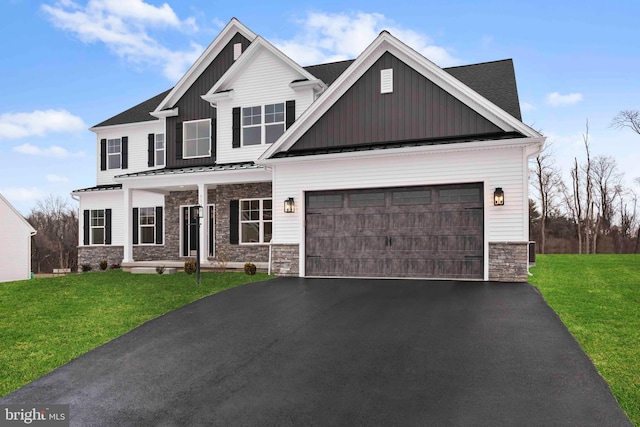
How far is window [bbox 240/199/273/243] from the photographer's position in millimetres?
16625

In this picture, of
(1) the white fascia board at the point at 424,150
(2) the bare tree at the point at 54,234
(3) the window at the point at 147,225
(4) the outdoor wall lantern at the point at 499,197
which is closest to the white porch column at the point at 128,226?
(3) the window at the point at 147,225

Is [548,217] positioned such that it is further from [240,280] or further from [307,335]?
[307,335]

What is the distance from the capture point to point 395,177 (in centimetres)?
1209

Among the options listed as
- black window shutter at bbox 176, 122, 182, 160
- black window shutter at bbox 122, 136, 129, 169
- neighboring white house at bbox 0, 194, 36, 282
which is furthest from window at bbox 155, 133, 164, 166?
neighboring white house at bbox 0, 194, 36, 282

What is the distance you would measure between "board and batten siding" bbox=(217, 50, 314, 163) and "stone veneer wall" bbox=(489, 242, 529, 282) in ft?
27.5

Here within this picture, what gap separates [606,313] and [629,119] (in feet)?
59.2

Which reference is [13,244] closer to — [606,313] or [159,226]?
[159,226]

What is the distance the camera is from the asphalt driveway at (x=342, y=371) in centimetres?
423

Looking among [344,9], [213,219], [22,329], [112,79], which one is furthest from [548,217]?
[22,329]

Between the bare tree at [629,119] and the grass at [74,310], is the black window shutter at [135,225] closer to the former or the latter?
the grass at [74,310]

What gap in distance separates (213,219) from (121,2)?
11.3 m

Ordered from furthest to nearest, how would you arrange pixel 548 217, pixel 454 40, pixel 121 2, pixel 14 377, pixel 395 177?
1. pixel 548 217
2. pixel 121 2
3. pixel 454 40
4. pixel 395 177
5. pixel 14 377

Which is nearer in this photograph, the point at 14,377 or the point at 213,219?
the point at 14,377

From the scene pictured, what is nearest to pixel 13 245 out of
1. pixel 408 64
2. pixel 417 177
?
pixel 417 177
